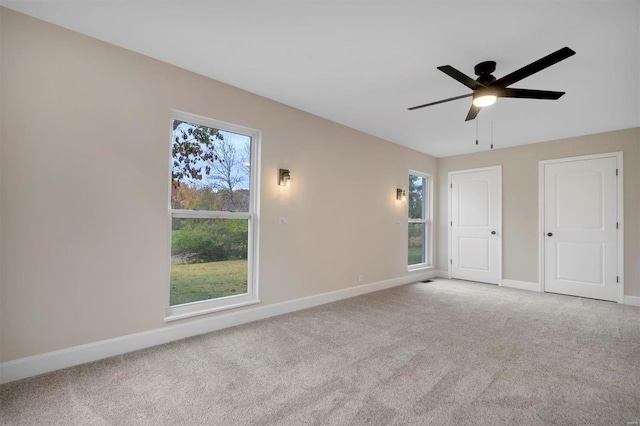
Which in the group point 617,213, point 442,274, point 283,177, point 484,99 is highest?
point 484,99

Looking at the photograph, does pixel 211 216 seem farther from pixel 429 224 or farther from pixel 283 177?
pixel 429 224

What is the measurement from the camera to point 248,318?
11.6 ft

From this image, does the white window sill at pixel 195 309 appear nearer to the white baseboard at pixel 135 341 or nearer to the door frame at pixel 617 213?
the white baseboard at pixel 135 341

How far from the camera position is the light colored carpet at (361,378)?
187 cm

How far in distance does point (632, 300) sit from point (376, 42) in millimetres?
5307

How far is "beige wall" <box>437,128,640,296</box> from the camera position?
14.9ft

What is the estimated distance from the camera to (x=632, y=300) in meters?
4.50

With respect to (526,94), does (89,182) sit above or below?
below

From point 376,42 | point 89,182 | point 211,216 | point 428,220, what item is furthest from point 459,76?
point 428,220

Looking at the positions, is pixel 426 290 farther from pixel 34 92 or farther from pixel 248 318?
pixel 34 92

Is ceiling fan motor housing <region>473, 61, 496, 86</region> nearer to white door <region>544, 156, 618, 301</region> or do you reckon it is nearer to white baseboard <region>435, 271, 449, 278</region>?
white door <region>544, 156, 618, 301</region>

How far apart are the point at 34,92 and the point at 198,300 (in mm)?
2262

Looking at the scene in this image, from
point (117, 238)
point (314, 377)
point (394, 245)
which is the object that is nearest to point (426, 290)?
point (394, 245)

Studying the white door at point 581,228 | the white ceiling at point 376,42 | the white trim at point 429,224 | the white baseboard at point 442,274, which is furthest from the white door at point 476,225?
the white ceiling at point 376,42
